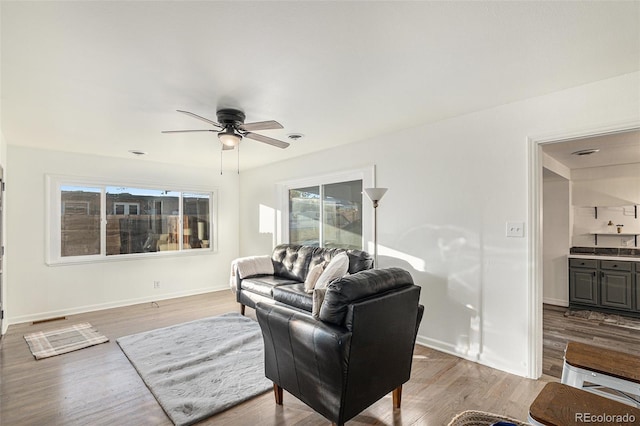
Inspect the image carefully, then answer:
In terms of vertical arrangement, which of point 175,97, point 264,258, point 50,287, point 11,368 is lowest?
point 11,368

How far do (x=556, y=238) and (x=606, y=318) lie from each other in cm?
135

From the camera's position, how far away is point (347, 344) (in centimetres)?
177

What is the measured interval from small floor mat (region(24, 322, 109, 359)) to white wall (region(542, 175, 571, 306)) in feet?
21.6

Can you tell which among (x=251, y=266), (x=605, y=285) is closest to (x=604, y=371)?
(x=251, y=266)

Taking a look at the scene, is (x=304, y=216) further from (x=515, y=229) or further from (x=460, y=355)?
(x=515, y=229)

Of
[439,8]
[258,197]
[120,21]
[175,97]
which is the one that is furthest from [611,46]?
[258,197]

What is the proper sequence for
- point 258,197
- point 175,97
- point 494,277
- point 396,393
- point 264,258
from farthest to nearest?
point 258,197, point 264,258, point 494,277, point 175,97, point 396,393

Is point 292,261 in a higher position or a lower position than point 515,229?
lower

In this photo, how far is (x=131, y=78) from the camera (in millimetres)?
2328

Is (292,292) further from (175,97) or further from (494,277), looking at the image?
(175,97)

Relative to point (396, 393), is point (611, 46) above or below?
above

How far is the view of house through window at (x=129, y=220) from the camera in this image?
15.8ft

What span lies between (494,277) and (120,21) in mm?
3410

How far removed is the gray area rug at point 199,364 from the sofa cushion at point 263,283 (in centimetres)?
45
